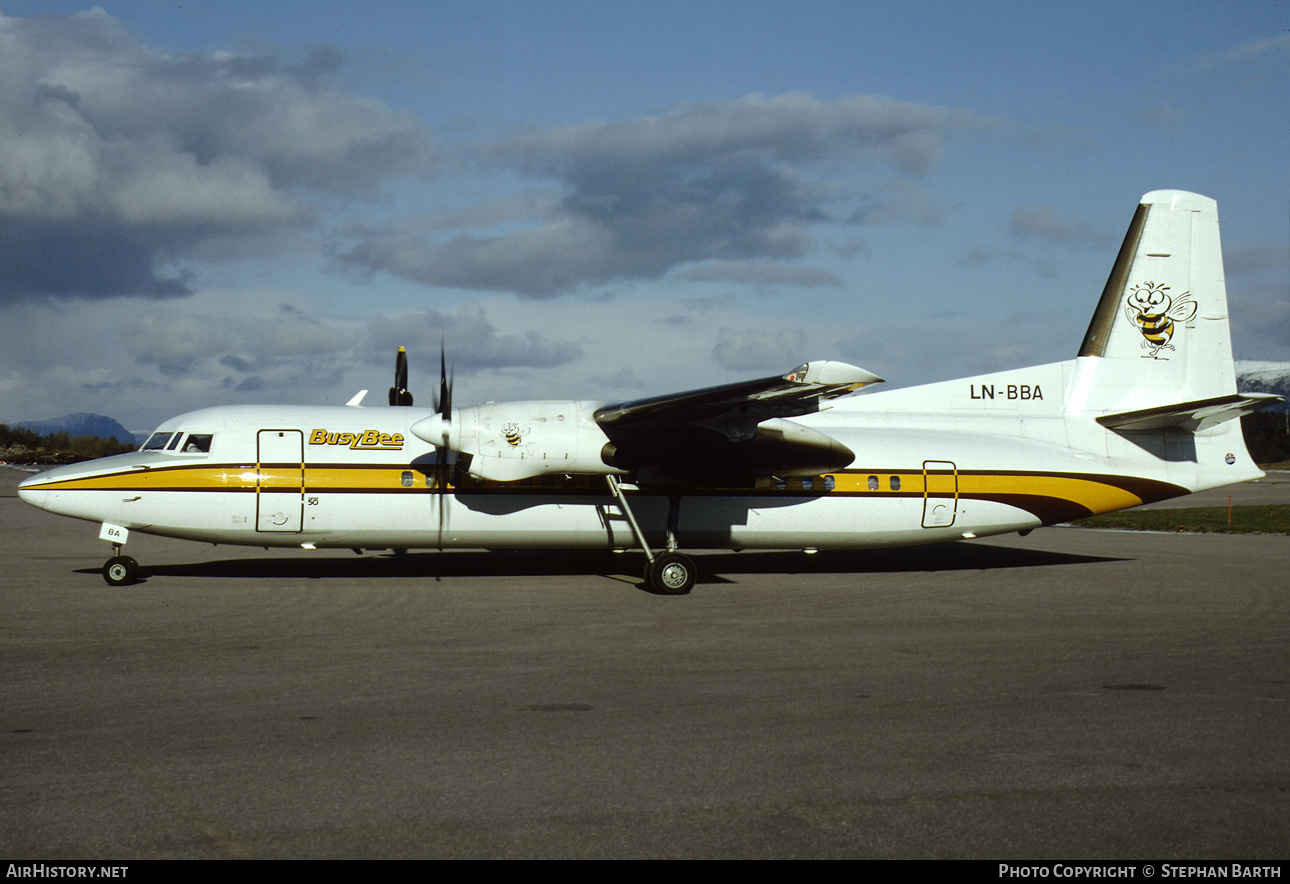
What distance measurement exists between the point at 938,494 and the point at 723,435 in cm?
436

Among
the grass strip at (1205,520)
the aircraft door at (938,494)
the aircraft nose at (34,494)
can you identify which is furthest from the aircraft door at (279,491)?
the grass strip at (1205,520)

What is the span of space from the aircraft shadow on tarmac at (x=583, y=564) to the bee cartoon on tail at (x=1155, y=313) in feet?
14.7

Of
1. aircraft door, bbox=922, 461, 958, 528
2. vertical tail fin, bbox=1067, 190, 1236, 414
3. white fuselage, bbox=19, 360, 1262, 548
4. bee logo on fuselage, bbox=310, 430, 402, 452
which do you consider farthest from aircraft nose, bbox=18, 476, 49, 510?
vertical tail fin, bbox=1067, 190, 1236, 414

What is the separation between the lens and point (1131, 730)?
24.1 ft

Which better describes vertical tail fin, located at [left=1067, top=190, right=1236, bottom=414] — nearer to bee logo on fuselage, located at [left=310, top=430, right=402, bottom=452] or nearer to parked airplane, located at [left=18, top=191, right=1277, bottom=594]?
parked airplane, located at [left=18, top=191, right=1277, bottom=594]

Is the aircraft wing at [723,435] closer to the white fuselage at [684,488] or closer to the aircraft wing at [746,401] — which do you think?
the aircraft wing at [746,401]

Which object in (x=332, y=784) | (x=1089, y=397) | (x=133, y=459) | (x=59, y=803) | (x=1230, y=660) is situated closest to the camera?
(x=59, y=803)

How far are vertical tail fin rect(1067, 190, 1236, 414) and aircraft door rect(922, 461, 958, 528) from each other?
3.80 metres

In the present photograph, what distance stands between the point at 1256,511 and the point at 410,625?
31995mm

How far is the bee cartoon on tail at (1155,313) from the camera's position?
63.8 ft

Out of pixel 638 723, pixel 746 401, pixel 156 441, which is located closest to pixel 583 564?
pixel 746 401

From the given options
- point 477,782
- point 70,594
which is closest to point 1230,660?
point 477,782
